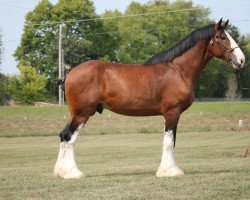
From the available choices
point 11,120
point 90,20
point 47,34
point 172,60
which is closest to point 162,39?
point 90,20

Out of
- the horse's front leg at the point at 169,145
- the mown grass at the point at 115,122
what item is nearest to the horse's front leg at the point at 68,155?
the horse's front leg at the point at 169,145

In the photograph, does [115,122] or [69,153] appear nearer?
[69,153]

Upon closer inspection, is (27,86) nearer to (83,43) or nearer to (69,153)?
(83,43)

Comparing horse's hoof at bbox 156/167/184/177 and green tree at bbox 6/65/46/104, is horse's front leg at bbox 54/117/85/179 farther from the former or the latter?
green tree at bbox 6/65/46/104

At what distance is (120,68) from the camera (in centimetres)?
1307

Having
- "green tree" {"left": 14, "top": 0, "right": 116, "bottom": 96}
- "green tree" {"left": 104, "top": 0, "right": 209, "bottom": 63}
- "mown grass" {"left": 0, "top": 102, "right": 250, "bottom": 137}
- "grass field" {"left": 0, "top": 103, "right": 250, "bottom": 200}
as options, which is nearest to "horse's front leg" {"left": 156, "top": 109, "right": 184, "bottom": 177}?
"grass field" {"left": 0, "top": 103, "right": 250, "bottom": 200}

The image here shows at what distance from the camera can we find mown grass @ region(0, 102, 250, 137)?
149 feet

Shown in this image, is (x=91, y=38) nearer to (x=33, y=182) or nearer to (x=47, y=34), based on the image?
(x=47, y=34)

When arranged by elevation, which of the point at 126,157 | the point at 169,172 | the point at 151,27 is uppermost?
the point at 151,27

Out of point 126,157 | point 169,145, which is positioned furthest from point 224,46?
point 126,157

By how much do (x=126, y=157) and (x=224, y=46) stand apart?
38.9 ft

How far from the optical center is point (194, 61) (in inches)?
524

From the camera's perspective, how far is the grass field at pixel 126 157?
35.0 ft

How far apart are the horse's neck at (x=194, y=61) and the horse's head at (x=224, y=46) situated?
0.21 meters
